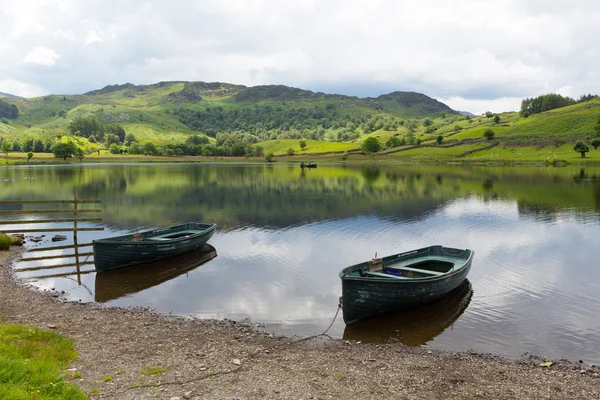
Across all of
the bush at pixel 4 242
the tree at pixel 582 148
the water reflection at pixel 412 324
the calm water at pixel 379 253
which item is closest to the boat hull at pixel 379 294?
the water reflection at pixel 412 324

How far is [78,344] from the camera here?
1608 centimetres

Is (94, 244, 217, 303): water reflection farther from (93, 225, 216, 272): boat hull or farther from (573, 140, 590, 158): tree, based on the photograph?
(573, 140, 590, 158): tree

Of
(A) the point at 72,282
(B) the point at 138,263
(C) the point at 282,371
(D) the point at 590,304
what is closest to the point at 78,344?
(C) the point at 282,371

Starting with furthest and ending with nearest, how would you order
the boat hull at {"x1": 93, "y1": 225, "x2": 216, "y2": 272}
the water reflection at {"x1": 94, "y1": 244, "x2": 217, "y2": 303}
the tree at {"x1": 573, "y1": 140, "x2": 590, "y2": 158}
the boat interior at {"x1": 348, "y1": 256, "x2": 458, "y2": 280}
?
1. the tree at {"x1": 573, "y1": 140, "x2": 590, "y2": 158}
2. the boat hull at {"x1": 93, "y1": 225, "x2": 216, "y2": 272}
3. the water reflection at {"x1": 94, "y1": 244, "x2": 217, "y2": 303}
4. the boat interior at {"x1": 348, "y1": 256, "x2": 458, "y2": 280}

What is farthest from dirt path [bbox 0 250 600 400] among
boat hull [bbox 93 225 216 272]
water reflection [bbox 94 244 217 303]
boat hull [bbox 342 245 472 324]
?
boat hull [bbox 93 225 216 272]

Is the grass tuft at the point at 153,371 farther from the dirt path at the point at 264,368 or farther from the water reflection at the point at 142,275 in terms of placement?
the water reflection at the point at 142,275

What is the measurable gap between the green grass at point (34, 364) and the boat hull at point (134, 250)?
41.8 feet

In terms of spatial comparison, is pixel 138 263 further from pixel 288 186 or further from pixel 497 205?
pixel 288 186

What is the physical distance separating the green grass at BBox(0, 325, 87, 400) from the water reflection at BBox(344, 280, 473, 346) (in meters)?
11.6

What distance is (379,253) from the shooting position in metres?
35.0

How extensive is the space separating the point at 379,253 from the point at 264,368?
21.8 metres

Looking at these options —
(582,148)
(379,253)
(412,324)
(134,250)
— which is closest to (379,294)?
(412,324)

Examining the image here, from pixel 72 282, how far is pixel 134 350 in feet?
46.6

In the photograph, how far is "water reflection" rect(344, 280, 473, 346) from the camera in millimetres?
19078
